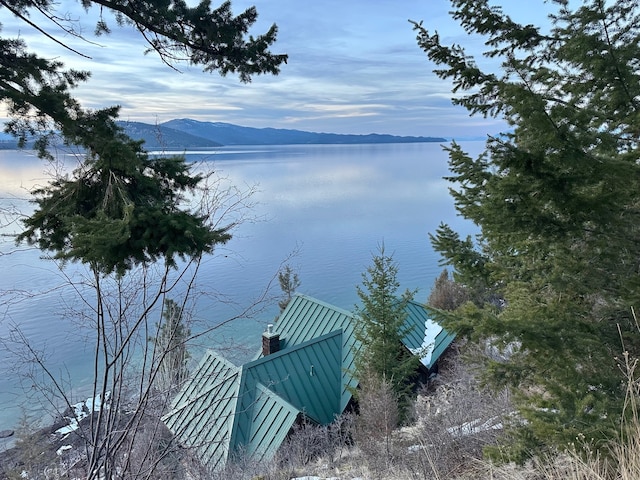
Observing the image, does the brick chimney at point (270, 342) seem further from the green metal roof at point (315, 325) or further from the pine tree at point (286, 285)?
the pine tree at point (286, 285)

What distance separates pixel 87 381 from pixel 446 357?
12.9m

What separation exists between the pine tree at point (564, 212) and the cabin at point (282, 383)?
5036 millimetres

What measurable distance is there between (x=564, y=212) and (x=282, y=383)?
898 centimetres

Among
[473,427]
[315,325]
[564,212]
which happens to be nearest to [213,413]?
[473,427]

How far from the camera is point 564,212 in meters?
Result: 3.19

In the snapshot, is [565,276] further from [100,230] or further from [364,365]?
[364,365]

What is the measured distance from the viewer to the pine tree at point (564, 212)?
290 cm

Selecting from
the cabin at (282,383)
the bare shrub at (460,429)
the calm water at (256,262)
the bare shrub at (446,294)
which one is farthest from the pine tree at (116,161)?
the bare shrub at (446,294)

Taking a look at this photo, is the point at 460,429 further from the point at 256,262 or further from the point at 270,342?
the point at 256,262

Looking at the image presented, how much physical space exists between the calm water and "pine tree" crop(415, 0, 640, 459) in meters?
3.39

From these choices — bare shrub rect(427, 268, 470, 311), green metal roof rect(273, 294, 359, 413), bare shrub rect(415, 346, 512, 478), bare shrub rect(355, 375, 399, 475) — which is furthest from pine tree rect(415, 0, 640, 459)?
bare shrub rect(427, 268, 470, 311)

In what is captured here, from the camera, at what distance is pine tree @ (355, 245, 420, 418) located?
1028 centimetres

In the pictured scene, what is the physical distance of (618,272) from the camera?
3.43 metres

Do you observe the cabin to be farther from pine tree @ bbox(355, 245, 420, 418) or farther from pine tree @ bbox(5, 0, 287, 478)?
pine tree @ bbox(5, 0, 287, 478)
